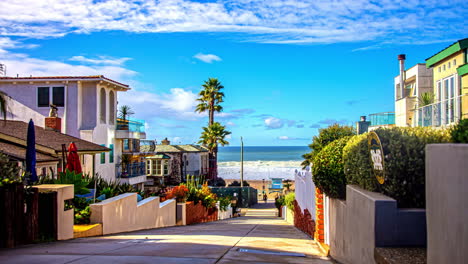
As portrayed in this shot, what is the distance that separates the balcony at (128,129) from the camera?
110 feet

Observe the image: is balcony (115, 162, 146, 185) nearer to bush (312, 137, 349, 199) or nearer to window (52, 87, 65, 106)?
window (52, 87, 65, 106)

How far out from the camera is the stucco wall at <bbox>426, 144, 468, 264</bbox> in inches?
156

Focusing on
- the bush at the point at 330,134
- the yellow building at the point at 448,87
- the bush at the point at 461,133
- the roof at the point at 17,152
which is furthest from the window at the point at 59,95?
the bush at the point at 461,133

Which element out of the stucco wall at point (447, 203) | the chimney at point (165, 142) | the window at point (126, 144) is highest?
the chimney at point (165, 142)

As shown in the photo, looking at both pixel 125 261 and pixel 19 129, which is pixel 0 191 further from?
pixel 19 129

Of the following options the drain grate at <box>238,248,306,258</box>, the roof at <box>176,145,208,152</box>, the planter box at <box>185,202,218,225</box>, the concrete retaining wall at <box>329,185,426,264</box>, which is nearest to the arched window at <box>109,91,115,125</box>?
the planter box at <box>185,202,218,225</box>

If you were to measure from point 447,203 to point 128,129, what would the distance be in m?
31.5

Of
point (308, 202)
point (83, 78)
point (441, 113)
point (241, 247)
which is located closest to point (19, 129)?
point (83, 78)

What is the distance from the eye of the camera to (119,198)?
13.3 meters

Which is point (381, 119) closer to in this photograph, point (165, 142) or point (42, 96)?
point (42, 96)

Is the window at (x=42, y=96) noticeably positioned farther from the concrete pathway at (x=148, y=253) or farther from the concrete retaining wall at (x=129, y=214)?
the concrete pathway at (x=148, y=253)

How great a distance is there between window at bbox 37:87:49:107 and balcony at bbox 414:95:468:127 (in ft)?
77.6

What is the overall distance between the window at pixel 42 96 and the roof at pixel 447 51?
955 inches

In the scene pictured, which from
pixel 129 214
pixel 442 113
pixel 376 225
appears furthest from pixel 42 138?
pixel 376 225
